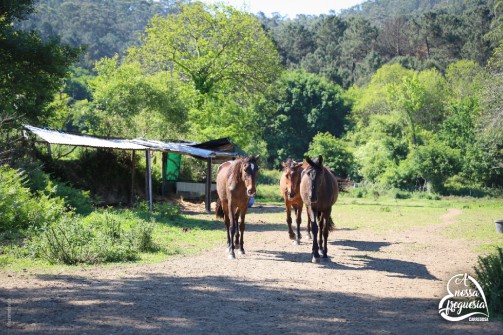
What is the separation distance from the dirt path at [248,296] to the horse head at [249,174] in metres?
1.44

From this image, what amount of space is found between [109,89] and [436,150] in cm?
2586

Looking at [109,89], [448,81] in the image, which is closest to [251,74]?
[109,89]

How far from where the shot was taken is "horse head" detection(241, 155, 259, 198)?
1041 cm

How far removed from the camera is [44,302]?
655 centimetres

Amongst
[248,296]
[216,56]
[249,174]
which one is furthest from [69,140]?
[216,56]

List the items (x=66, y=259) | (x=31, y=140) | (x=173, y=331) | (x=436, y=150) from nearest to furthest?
(x=173, y=331) → (x=66, y=259) → (x=31, y=140) → (x=436, y=150)

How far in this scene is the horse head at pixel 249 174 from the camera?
10.4m

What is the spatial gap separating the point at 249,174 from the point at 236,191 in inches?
26.8

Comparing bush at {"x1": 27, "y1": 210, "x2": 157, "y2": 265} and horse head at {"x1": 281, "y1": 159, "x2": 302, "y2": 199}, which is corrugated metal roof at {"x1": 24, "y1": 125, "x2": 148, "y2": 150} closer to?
bush at {"x1": 27, "y1": 210, "x2": 157, "y2": 265}

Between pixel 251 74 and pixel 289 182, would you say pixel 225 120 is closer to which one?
pixel 251 74

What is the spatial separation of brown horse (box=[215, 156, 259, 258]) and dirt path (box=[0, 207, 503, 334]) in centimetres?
59

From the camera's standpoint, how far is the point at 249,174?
1056 cm

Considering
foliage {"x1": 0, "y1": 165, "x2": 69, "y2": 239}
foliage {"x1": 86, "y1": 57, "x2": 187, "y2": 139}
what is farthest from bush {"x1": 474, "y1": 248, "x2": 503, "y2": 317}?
foliage {"x1": 86, "y1": 57, "x2": 187, "y2": 139}

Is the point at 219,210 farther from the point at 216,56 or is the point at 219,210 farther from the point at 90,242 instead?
the point at 216,56
